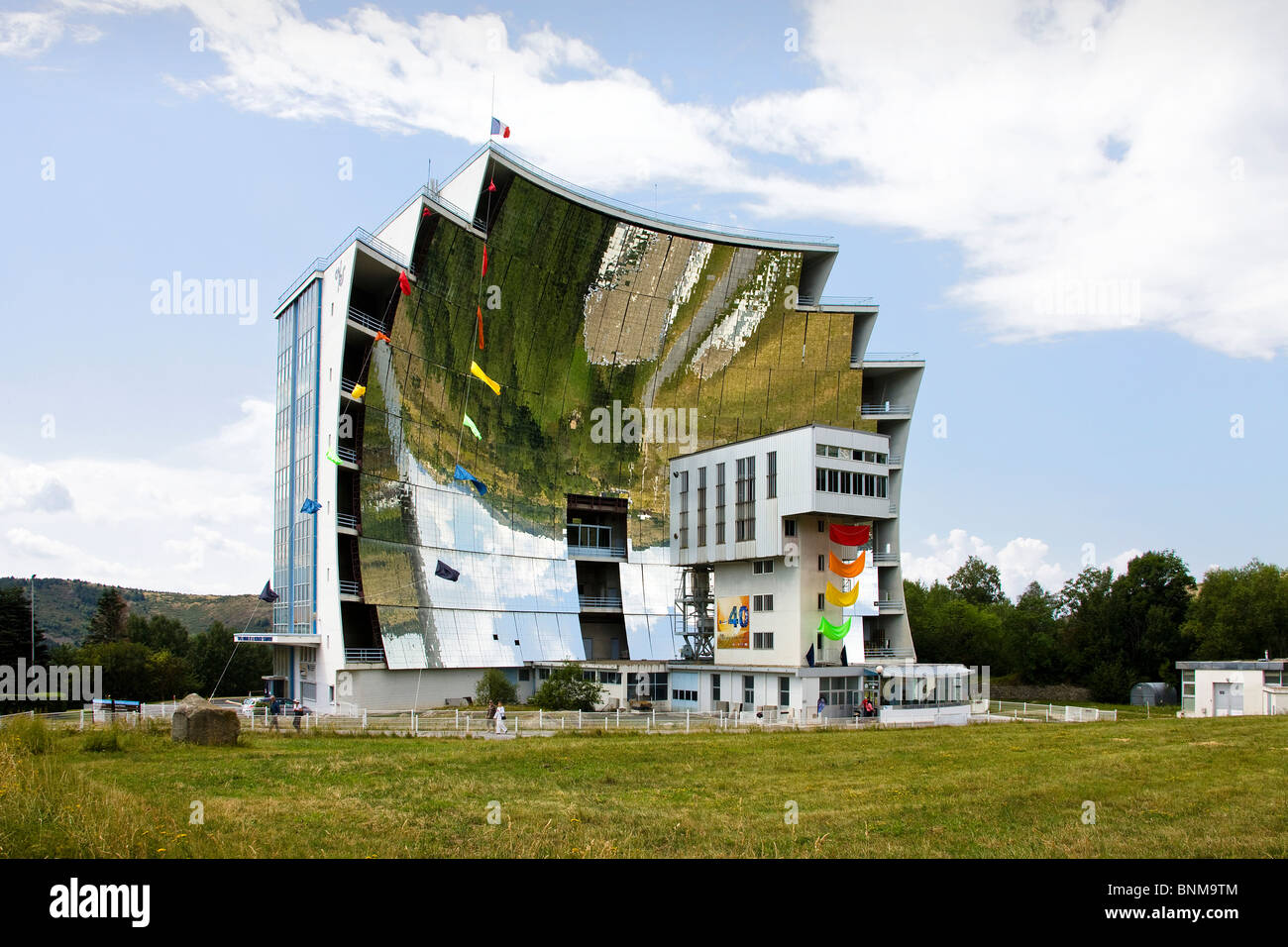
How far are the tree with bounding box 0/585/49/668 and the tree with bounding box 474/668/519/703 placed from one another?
1620 inches

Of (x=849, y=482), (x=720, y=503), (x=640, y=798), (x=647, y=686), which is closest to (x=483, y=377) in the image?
(x=720, y=503)

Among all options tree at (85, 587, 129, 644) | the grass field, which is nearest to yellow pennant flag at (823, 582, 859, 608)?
the grass field

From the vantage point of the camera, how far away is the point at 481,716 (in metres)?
43.2

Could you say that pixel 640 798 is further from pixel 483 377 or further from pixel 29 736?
pixel 483 377

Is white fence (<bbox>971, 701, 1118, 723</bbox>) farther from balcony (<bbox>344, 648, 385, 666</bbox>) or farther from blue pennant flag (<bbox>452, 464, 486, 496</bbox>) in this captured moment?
balcony (<bbox>344, 648, 385, 666</bbox>)

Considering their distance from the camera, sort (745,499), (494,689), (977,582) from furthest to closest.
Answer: (977,582) < (494,689) < (745,499)

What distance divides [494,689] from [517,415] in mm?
18696

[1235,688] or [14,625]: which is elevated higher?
[14,625]

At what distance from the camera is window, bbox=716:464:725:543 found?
5525 centimetres

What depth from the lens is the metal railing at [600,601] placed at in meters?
72.3

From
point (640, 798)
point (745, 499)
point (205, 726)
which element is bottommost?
point (205, 726)

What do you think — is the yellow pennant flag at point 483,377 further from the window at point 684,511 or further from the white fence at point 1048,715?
the white fence at point 1048,715

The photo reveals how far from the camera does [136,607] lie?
599 feet
